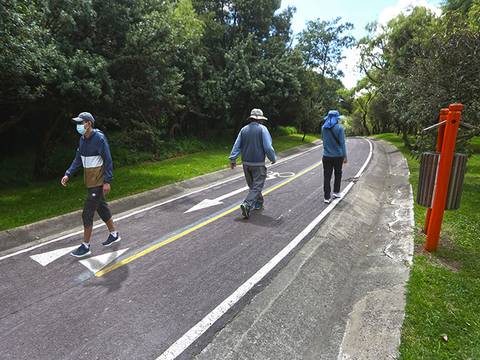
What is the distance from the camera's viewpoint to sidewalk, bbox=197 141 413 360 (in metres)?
2.97

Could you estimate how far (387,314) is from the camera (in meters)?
3.40

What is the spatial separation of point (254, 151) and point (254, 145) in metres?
0.13

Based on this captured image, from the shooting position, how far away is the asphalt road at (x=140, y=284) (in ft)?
9.98

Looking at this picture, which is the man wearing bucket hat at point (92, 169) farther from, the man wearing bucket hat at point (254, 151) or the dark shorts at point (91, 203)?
the man wearing bucket hat at point (254, 151)

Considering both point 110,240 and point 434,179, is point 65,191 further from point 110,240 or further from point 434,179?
point 434,179

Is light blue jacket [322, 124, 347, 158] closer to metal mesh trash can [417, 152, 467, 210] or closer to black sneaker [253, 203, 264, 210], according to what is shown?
black sneaker [253, 203, 264, 210]

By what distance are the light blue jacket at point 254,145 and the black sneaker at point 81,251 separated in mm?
3194

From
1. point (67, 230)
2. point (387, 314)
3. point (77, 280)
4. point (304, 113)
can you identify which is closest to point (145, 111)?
point (67, 230)

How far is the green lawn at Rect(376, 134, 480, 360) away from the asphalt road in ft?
5.72

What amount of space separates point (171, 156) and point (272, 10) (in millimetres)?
17676

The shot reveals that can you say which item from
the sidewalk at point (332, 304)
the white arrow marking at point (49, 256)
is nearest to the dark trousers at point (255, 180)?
the sidewalk at point (332, 304)

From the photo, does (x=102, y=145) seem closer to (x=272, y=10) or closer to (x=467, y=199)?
(x=467, y=199)

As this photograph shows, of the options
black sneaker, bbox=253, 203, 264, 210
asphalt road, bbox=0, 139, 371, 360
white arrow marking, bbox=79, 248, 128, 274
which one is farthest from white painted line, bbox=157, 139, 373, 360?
white arrow marking, bbox=79, 248, 128, 274

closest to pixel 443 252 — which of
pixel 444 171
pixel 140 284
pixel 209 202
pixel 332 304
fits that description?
pixel 444 171
